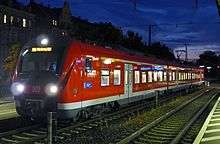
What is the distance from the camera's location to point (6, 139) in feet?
43.9

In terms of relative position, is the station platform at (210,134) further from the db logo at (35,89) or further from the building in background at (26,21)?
the building in background at (26,21)

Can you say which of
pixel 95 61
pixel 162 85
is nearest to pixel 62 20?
pixel 162 85

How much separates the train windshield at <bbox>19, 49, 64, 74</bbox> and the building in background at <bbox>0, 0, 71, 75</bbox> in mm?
35841

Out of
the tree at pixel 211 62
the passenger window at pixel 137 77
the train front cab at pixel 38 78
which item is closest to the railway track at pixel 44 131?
the train front cab at pixel 38 78

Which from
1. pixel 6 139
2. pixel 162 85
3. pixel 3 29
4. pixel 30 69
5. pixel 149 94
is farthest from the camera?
pixel 3 29

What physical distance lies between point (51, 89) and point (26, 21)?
55.7 metres

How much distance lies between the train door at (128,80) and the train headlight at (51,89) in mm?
7486

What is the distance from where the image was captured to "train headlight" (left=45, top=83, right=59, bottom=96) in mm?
15422

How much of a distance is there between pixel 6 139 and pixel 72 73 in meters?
3.48

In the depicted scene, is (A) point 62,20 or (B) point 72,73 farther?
(A) point 62,20

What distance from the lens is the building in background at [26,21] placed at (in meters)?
61.9

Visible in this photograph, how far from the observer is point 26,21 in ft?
228

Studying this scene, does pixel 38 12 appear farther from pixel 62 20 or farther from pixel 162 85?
→ pixel 162 85

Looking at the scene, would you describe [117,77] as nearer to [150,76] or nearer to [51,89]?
[51,89]
